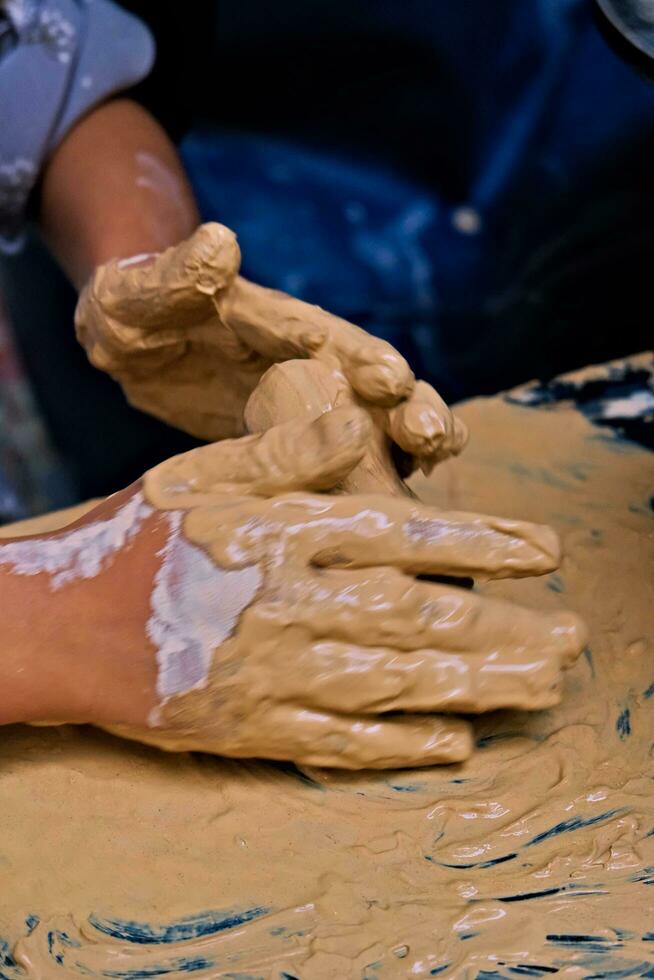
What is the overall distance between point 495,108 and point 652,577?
1.03m

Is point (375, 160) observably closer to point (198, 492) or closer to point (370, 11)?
point (370, 11)

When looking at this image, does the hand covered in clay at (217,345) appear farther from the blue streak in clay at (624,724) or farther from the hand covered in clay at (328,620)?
the blue streak in clay at (624,724)

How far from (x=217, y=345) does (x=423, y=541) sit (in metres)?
0.42

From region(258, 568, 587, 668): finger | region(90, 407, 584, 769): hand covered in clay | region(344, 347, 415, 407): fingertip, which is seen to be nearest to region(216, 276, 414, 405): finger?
region(344, 347, 415, 407): fingertip

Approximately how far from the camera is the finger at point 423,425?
1.07 meters

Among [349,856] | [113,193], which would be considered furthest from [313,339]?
[113,193]

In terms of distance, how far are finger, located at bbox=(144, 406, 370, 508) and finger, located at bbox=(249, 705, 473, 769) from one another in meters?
0.22

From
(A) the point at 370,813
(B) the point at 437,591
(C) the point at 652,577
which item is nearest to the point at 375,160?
(C) the point at 652,577

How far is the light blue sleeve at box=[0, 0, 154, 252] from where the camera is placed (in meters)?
1.61

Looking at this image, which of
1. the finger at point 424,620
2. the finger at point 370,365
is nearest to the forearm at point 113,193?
the finger at point 370,365

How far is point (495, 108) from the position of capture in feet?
6.21

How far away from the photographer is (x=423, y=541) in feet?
3.22

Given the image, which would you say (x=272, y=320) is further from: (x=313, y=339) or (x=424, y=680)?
(x=424, y=680)

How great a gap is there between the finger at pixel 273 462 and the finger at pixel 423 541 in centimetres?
4
